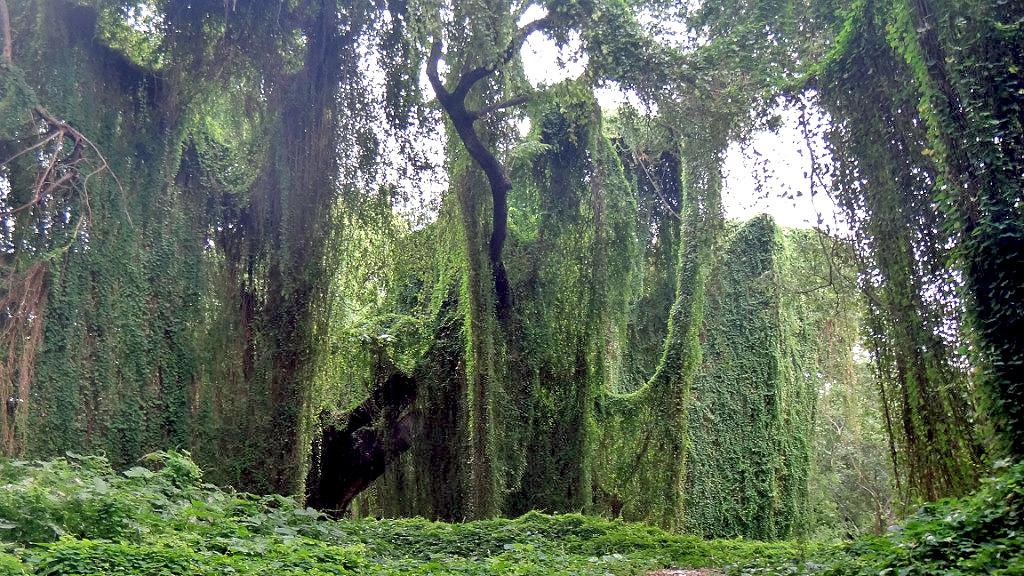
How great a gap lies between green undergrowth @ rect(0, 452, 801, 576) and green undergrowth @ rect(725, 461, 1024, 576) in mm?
1870

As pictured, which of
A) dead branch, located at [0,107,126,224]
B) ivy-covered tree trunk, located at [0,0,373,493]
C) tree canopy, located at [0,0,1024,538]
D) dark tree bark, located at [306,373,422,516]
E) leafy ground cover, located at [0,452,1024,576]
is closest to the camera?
leafy ground cover, located at [0,452,1024,576]

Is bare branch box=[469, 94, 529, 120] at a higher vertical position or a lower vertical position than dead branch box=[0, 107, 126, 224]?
higher

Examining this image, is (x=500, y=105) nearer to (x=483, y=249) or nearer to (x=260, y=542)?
(x=483, y=249)

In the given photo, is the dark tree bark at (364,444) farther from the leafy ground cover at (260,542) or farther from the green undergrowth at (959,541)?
the green undergrowth at (959,541)

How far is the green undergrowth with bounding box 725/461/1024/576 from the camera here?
11.9 ft

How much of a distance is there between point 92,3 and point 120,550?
25.0 ft

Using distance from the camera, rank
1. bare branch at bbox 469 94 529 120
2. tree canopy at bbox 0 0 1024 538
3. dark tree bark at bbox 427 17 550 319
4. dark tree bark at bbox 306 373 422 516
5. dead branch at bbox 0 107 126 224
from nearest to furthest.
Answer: tree canopy at bbox 0 0 1024 538 → dead branch at bbox 0 107 126 224 → dark tree bark at bbox 427 17 550 319 → bare branch at bbox 469 94 529 120 → dark tree bark at bbox 306 373 422 516

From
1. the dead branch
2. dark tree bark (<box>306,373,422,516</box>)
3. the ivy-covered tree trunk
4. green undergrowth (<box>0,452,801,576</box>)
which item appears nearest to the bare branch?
the ivy-covered tree trunk

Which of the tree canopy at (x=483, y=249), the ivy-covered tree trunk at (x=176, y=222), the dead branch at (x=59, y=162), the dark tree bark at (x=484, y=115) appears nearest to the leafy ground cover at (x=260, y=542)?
the tree canopy at (x=483, y=249)

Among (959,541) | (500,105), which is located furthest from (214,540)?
(500,105)

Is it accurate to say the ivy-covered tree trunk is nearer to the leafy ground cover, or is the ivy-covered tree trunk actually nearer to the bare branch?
the bare branch

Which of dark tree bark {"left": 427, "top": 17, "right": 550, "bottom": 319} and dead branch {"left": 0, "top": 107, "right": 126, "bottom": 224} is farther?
dark tree bark {"left": 427, "top": 17, "right": 550, "bottom": 319}

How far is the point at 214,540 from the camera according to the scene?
4613 mm

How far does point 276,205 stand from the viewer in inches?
397
